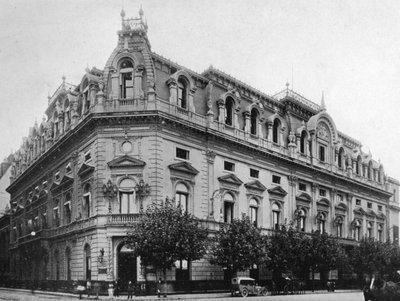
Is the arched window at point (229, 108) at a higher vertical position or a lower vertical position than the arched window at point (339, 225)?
higher

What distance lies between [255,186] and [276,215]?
474 cm

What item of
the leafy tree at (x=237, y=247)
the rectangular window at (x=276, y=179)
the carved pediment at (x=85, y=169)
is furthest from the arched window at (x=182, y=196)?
the rectangular window at (x=276, y=179)

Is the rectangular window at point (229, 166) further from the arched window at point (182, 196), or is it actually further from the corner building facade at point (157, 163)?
the arched window at point (182, 196)

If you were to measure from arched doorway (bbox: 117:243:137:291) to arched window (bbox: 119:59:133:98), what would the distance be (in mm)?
11267

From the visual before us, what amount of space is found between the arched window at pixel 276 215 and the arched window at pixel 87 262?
57.9 ft

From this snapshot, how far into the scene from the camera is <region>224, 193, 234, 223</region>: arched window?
1671 inches

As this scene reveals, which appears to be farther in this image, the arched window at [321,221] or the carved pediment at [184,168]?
the arched window at [321,221]

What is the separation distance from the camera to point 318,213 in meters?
53.6

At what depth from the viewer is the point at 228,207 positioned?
4291cm

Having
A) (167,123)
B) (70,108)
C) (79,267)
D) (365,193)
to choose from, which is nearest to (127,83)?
(167,123)

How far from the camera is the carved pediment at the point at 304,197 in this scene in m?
50.4

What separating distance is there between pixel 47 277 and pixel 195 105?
71.1 ft

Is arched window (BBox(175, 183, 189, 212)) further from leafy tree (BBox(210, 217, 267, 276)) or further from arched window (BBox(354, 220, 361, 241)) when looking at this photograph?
arched window (BBox(354, 220, 361, 241))

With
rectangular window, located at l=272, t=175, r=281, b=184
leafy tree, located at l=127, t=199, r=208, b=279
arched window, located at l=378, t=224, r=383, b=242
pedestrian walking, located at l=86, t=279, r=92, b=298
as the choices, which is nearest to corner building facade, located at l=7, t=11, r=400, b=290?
rectangular window, located at l=272, t=175, r=281, b=184
